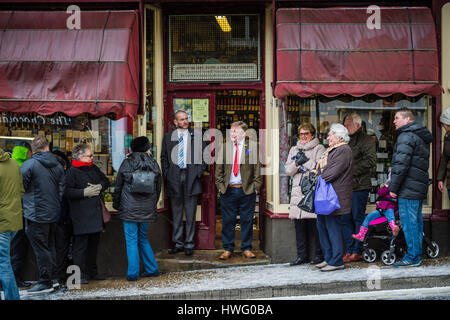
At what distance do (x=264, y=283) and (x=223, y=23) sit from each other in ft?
14.6

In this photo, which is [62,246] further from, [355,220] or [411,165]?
[411,165]

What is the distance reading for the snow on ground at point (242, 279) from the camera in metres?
7.80

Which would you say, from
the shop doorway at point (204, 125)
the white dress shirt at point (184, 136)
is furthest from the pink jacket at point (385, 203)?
the white dress shirt at point (184, 136)

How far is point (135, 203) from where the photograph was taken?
8.21 m

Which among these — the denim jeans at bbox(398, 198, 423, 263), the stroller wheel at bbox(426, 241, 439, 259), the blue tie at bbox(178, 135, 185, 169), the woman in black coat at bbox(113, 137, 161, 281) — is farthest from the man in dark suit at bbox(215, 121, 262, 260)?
the stroller wheel at bbox(426, 241, 439, 259)

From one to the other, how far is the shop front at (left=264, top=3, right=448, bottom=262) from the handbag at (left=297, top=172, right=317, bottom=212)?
3.03ft

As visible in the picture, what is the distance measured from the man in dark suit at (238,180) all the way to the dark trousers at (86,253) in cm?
201

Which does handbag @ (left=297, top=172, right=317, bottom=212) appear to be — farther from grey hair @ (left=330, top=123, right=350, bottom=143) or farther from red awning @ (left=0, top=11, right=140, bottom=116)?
red awning @ (left=0, top=11, right=140, bottom=116)

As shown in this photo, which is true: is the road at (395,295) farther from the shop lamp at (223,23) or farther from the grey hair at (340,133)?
the shop lamp at (223,23)

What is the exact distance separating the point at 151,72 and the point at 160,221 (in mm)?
2495

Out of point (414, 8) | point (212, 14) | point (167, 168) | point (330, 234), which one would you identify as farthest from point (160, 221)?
point (414, 8)

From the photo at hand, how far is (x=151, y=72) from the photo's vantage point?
31.6 ft

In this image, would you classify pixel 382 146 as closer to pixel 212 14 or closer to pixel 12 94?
pixel 212 14

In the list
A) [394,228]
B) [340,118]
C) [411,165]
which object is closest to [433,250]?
[394,228]
